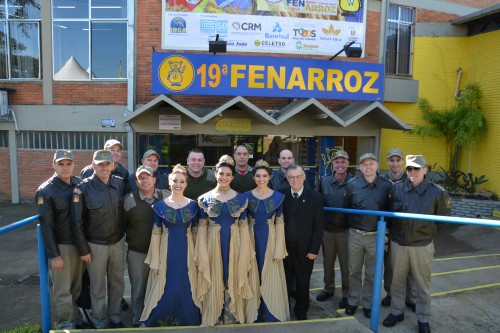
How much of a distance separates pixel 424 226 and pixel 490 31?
971 centimetres

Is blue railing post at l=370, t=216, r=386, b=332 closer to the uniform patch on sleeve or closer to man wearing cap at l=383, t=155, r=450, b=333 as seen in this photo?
man wearing cap at l=383, t=155, r=450, b=333

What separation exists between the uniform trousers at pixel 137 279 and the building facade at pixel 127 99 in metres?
5.46

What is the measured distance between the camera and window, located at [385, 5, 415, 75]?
1132cm

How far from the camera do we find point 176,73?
824 cm

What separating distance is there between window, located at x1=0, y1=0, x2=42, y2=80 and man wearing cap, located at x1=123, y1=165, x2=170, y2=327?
8.46 metres

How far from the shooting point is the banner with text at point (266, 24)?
30.7 ft

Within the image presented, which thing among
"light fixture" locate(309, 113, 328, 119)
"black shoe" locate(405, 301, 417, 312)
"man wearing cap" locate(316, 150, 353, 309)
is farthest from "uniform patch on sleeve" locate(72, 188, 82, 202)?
"light fixture" locate(309, 113, 328, 119)

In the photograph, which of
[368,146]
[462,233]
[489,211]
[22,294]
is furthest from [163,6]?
[489,211]

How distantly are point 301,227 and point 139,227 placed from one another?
1.64 meters

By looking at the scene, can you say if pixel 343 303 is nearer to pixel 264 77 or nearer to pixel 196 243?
pixel 196 243

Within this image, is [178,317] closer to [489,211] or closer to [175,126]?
[175,126]

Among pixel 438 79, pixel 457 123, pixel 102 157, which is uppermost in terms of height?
pixel 438 79

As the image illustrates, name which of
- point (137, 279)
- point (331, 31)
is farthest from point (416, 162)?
point (331, 31)

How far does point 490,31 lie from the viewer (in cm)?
1075
